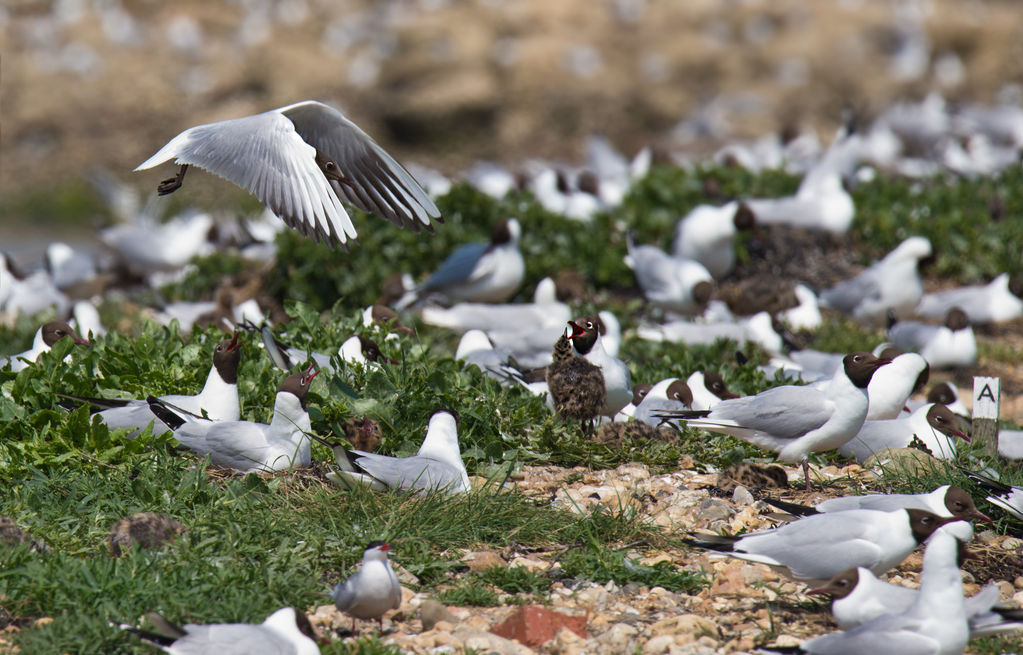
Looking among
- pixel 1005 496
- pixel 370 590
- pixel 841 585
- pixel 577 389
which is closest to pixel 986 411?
pixel 1005 496

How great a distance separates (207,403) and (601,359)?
2.12 metres

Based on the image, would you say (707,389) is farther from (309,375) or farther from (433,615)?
(433,615)

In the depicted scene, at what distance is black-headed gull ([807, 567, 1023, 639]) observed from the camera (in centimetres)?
364

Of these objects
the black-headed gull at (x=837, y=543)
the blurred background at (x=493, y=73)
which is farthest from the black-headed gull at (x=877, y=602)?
the blurred background at (x=493, y=73)

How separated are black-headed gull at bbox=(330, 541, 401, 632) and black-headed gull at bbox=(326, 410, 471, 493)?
76cm

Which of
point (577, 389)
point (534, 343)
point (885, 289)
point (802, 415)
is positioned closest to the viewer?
point (802, 415)

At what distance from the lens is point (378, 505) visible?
4.51 m

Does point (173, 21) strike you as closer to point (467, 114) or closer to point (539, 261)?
point (467, 114)

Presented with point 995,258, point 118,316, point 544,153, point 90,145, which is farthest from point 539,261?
point 90,145

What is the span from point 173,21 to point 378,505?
90.9 feet

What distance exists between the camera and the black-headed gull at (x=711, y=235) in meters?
10.3

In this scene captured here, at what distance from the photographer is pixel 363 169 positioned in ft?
19.5

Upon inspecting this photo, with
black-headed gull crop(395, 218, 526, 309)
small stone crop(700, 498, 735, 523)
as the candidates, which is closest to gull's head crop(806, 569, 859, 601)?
small stone crop(700, 498, 735, 523)

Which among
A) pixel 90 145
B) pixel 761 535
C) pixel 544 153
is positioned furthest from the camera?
pixel 90 145
